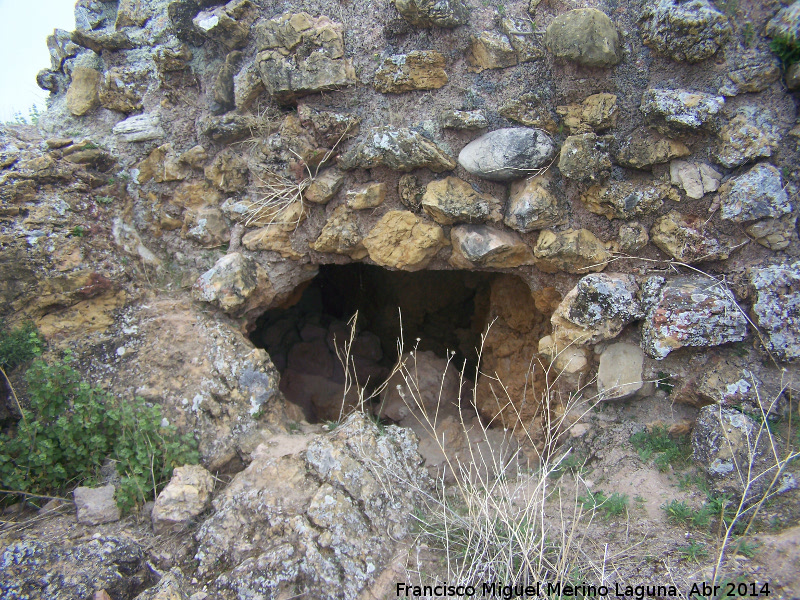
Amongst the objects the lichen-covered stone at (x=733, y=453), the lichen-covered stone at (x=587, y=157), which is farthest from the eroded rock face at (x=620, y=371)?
the lichen-covered stone at (x=587, y=157)

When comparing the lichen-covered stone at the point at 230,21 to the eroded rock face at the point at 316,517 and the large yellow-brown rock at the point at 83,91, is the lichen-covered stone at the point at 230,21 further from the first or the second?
the eroded rock face at the point at 316,517

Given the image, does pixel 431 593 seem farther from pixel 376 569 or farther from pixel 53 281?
pixel 53 281

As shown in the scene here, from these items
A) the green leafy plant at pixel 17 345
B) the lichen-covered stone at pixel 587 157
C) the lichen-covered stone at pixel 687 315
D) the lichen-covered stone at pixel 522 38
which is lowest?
the green leafy plant at pixel 17 345

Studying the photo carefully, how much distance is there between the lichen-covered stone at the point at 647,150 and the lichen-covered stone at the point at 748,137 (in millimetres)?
143

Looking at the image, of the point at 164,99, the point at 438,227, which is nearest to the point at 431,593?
the point at 438,227

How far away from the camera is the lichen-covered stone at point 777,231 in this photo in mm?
2006

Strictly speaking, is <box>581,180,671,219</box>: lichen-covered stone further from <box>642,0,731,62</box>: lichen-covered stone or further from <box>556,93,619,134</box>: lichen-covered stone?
<box>642,0,731,62</box>: lichen-covered stone

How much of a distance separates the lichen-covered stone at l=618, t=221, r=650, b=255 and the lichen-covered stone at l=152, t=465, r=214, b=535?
7.19 ft

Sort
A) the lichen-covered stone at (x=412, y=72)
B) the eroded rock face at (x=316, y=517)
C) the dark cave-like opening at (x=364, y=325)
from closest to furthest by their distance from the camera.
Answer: the eroded rock face at (x=316, y=517), the lichen-covered stone at (x=412, y=72), the dark cave-like opening at (x=364, y=325)

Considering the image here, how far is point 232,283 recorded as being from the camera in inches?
107

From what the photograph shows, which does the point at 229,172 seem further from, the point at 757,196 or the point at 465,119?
the point at 757,196

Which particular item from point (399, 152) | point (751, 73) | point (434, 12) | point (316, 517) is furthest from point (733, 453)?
point (434, 12)

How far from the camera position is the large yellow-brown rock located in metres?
3.12

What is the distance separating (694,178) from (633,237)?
0.34 meters
